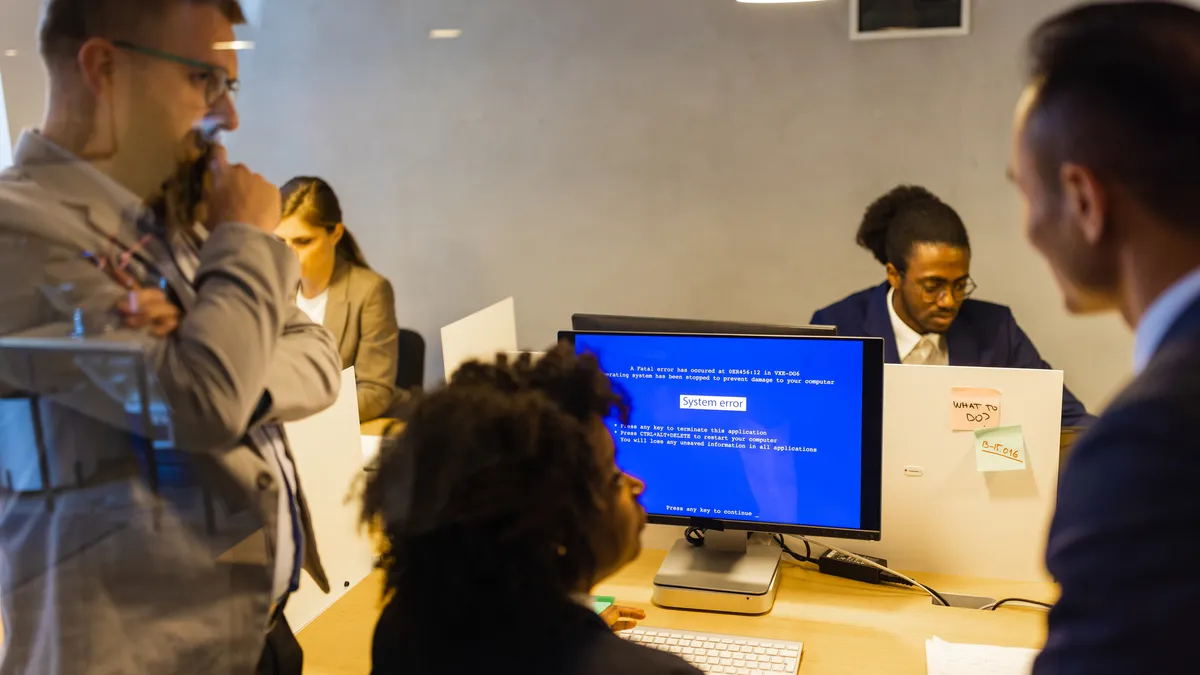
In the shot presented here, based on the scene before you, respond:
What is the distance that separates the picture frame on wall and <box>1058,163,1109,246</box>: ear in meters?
2.47

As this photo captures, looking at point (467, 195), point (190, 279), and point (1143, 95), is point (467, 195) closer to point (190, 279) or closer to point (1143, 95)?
point (190, 279)

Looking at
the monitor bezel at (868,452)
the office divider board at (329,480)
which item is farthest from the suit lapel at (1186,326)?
the office divider board at (329,480)

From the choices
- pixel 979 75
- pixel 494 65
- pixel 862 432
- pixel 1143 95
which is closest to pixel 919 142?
pixel 979 75

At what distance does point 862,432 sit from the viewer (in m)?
1.53

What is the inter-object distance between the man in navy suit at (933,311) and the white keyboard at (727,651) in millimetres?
1280

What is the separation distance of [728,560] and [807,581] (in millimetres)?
148

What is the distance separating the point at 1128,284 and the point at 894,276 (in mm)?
1887

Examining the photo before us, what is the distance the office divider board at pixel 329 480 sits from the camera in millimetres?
1343

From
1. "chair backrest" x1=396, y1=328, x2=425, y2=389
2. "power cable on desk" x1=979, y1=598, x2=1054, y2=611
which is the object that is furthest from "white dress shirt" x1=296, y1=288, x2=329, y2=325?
"power cable on desk" x1=979, y1=598, x2=1054, y2=611

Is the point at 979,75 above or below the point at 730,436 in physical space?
above

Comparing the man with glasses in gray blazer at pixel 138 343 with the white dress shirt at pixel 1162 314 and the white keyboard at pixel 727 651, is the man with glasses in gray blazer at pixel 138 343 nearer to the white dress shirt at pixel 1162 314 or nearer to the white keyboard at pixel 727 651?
the white keyboard at pixel 727 651

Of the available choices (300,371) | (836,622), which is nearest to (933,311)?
(836,622)

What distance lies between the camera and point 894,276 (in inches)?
106

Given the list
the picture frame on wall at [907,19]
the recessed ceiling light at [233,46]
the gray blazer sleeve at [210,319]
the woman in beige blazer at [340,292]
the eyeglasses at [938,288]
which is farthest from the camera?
the picture frame on wall at [907,19]
